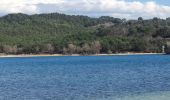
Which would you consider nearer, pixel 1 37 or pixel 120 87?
pixel 120 87

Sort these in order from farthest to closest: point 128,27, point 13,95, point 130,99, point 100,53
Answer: point 128,27 → point 100,53 → point 13,95 → point 130,99

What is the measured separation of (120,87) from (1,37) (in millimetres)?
140661

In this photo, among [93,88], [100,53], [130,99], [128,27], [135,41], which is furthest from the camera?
[128,27]

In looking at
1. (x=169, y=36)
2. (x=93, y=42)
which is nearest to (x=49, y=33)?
(x=93, y=42)

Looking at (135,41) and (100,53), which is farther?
(100,53)

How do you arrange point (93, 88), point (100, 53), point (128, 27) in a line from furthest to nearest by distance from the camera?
1. point (128, 27)
2. point (100, 53)
3. point (93, 88)

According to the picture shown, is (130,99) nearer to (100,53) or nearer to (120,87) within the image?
(120,87)

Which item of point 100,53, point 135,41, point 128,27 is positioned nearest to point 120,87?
point 135,41

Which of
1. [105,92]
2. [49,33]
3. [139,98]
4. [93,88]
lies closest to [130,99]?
[139,98]

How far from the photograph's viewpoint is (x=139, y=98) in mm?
28922

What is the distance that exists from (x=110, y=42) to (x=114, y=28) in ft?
86.3

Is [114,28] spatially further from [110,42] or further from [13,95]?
[13,95]

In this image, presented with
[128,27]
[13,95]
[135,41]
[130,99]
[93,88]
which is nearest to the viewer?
[130,99]

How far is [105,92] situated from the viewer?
33156 millimetres
